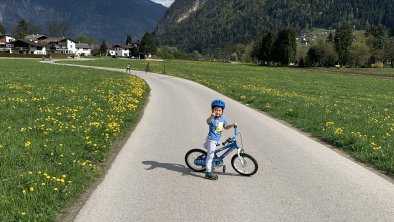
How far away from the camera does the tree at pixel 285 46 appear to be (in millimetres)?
124250

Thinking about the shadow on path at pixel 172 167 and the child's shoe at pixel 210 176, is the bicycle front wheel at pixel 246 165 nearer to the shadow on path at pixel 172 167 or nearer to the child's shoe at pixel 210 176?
the child's shoe at pixel 210 176

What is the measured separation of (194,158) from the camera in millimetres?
8930

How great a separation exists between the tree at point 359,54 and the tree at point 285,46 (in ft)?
60.5

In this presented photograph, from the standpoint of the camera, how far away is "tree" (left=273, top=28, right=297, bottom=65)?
408 ft

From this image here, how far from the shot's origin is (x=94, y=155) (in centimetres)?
930

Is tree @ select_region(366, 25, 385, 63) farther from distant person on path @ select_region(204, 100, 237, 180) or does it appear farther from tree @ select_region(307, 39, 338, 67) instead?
distant person on path @ select_region(204, 100, 237, 180)

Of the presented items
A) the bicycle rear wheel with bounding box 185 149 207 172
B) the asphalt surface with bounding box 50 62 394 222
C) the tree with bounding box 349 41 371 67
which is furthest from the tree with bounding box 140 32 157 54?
the bicycle rear wheel with bounding box 185 149 207 172

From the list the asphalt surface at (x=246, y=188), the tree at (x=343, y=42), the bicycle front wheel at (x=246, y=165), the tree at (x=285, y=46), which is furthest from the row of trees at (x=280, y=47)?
the bicycle front wheel at (x=246, y=165)

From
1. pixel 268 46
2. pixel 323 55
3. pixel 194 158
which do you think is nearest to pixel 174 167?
pixel 194 158

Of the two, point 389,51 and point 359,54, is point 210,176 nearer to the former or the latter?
point 359,54

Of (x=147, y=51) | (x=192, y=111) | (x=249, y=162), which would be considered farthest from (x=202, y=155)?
(x=147, y=51)

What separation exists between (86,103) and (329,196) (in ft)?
42.7

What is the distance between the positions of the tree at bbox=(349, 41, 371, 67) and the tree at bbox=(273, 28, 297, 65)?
18449 millimetres

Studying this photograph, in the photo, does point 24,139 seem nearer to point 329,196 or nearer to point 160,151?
point 160,151
